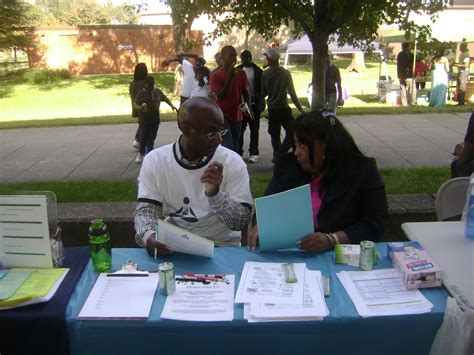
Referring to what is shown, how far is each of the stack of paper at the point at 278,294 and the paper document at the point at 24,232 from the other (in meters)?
0.83

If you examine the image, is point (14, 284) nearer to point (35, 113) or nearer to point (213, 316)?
point (213, 316)

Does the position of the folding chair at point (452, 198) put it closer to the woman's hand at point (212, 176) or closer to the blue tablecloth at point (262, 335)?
the blue tablecloth at point (262, 335)

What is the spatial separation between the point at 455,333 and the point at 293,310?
55 cm

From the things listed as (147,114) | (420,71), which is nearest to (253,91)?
(147,114)

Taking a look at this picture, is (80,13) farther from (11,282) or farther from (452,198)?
(11,282)

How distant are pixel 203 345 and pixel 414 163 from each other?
5.16 m

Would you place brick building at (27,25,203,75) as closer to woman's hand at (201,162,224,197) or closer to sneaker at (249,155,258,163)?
sneaker at (249,155,258,163)

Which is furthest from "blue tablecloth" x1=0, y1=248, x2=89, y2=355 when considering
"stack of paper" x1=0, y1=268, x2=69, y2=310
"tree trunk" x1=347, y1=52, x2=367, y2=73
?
"tree trunk" x1=347, y1=52, x2=367, y2=73

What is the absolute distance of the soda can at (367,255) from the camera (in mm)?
1905

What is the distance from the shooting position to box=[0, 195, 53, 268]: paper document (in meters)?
1.85

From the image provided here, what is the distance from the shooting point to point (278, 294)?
173 centimetres

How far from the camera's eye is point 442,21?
11172 millimetres

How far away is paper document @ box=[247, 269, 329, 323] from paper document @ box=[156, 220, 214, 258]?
439 mm

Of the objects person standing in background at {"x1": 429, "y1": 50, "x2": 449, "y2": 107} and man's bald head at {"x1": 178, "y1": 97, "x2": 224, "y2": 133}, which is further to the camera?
person standing in background at {"x1": 429, "y1": 50, "x2": 449, "y2": 107}
